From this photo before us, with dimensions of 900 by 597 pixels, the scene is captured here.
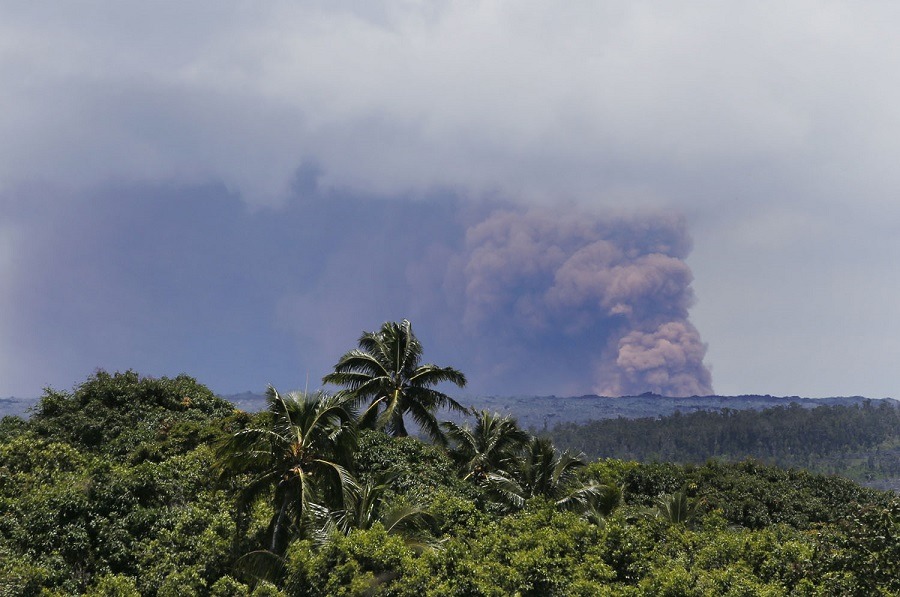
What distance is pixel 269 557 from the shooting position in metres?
21.3

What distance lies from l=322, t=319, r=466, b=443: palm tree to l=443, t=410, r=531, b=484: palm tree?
7.81 feet

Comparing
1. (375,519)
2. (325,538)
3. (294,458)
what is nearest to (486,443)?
(375,519)

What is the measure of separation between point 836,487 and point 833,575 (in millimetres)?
46241

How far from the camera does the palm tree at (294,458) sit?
74.7 ft

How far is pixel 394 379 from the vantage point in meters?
43.0

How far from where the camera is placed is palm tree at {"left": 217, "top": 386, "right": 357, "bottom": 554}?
2278 cm

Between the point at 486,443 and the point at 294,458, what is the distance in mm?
24224

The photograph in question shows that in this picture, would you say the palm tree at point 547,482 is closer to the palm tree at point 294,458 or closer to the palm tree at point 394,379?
the palm tree at point 394,379

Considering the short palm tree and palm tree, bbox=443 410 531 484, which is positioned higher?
palm tree, bbox=443 410 531 484

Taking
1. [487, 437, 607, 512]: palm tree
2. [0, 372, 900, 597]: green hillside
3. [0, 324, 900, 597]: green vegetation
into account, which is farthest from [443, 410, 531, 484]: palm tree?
[0, 372, 900, 597]: green hillside

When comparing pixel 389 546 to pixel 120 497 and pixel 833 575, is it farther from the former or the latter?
pixel 833 575

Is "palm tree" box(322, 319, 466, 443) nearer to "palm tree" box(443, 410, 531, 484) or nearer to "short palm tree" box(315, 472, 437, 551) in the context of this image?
"palm tree" box(443, 410, 531, 484)

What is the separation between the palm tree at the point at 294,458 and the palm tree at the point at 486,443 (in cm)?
2100

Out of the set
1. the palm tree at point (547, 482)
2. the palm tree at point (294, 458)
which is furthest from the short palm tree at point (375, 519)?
the palm tree at point (547, 482)
